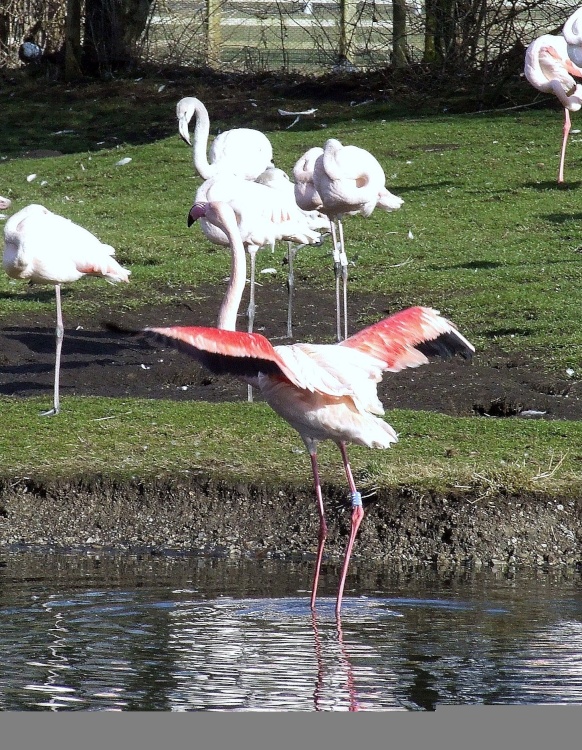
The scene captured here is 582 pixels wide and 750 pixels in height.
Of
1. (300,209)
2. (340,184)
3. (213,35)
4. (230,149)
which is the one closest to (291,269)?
(300,209)

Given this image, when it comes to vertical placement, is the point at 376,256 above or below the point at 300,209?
below

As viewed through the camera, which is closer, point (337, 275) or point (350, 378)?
point (350, 378)

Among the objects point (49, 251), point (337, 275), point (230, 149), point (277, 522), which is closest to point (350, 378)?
point (277, 522)

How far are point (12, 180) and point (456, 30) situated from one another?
608cm

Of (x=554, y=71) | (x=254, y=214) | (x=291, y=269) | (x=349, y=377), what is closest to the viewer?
(x=349, y=377)

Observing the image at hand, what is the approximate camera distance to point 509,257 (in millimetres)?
10578

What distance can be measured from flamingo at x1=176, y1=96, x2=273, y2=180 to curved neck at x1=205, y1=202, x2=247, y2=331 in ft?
13.4

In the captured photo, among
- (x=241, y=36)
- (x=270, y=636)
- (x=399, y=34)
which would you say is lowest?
(x=270, y=636)

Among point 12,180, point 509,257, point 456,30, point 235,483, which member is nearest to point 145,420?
point 235,483

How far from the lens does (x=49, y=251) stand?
7.69 metres

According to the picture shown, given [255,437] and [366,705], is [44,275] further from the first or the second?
[366,705]

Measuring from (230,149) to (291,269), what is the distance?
4.84 ft

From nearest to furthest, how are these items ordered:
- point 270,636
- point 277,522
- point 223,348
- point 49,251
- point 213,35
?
point 223,348 → point 270,636 → point 277,522 → point 49,251 → point 213,35

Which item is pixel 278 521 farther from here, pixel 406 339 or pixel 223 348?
pixel 223 348
